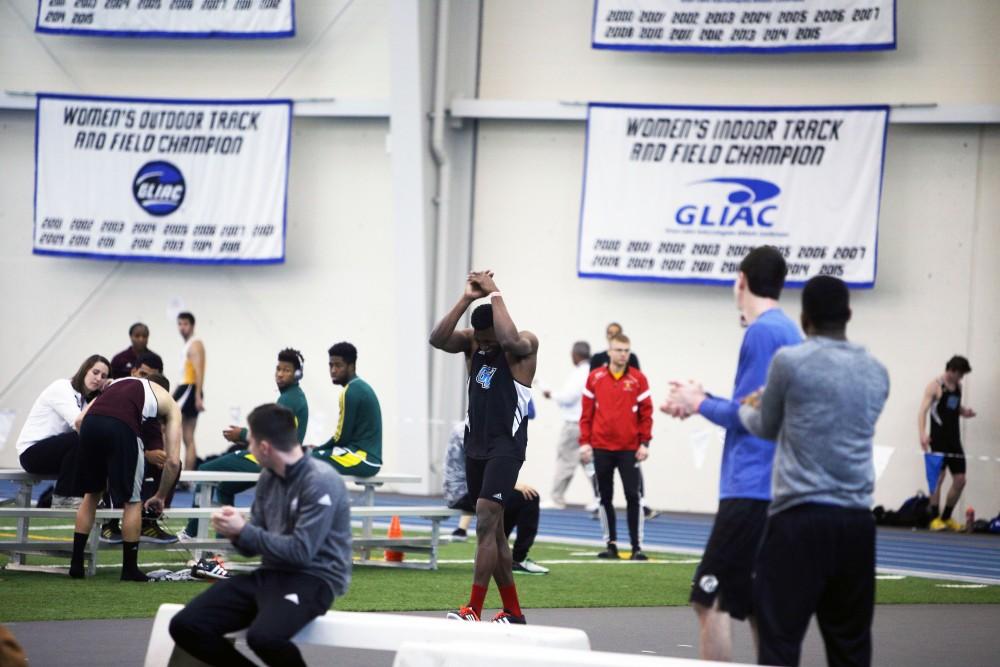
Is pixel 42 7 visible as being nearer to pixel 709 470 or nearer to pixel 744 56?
pixel 744 56

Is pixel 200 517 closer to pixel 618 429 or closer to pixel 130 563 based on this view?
pixel 130 563

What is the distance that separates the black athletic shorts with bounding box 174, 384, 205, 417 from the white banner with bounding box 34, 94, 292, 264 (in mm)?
2092

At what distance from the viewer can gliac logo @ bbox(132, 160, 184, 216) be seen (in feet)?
75.0

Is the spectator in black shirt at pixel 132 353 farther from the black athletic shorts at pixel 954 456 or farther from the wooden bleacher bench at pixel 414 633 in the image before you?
the wooden bleacher bench at pixel 414 633

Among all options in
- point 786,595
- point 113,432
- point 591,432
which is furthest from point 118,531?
point 786,595

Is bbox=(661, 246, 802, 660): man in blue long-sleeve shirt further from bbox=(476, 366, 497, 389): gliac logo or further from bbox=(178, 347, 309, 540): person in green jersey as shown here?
bbox=(178, 347, 309, 540): person in green jersey

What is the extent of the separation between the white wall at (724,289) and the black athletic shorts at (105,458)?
11144 mm

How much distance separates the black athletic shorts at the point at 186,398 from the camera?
21531 mm

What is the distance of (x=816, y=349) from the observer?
5730 millimetres

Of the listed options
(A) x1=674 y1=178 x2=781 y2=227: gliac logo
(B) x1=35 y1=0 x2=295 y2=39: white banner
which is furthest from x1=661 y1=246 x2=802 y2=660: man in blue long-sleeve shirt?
(B) x1=35 y1=0 x2=295 y2=39: white banner

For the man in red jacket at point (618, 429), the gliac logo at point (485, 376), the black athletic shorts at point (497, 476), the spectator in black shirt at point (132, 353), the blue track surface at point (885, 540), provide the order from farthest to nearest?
the spectator in black shirt at point (132, 353) → the blue track surface at point (885, 540) → the man in red jacket at point (618, 429) → the gliac logo at point (485, 376) → the black athletic shorts at point (497, 476)

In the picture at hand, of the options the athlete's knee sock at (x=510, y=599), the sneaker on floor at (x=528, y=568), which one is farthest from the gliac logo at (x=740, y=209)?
the athlete's knee sock at (x=510, y=599)

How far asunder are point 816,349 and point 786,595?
908 mm

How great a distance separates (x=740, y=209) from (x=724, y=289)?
Result: 45.0 inches
